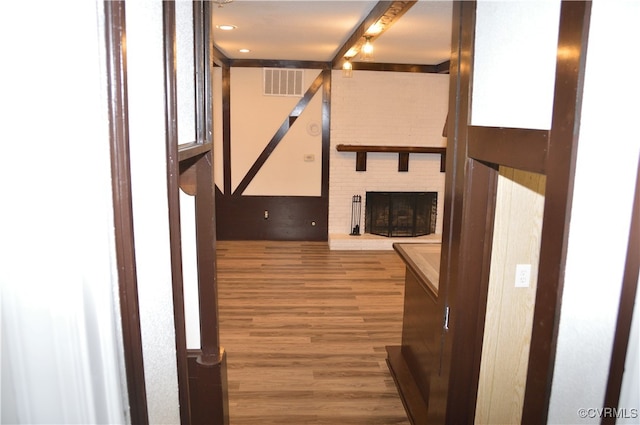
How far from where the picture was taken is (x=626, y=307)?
133 cm

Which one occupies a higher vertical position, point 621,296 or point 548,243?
point 548,243

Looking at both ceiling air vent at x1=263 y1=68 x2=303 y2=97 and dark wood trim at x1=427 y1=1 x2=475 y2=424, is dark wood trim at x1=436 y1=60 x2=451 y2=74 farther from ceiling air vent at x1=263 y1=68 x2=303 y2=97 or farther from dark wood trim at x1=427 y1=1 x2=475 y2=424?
dark wood trim at x1=427 y1=1 x2=475 y2=424

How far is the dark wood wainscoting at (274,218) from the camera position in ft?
24.6

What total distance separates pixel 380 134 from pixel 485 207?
545cm

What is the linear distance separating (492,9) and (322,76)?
5646 millimetres

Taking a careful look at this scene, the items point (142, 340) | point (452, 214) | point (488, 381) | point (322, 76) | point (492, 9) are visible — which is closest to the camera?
point (142, 340)

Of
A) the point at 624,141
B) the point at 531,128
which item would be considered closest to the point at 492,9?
the point at 531,128

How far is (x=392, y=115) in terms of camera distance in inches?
287

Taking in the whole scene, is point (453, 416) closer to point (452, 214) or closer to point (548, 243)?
point (452, 214)

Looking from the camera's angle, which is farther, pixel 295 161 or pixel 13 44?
pixel 295 161

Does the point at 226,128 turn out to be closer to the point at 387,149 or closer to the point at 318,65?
the point at 318,65

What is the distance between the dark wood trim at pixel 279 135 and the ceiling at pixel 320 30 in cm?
38

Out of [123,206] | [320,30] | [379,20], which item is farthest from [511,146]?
[320,30]

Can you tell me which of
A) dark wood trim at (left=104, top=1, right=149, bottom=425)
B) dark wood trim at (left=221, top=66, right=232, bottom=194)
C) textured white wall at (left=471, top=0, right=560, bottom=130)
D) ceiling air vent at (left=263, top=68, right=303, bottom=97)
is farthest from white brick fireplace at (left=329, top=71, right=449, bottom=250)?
dark wood trim at (left=104, top=1, right=149, bottom=425)
